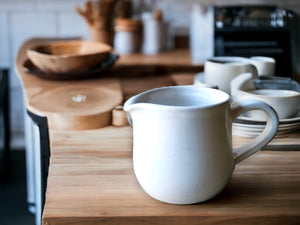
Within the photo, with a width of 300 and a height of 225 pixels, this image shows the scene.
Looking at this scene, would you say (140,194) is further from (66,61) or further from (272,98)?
(66,61)

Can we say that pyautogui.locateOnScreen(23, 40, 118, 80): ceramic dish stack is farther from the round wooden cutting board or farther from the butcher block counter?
the butcher block counter

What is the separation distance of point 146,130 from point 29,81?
1004 millimetres

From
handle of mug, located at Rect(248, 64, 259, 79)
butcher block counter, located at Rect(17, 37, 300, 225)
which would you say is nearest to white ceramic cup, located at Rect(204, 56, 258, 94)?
handle of mug, located at Rect(248, 64, 259, 79)

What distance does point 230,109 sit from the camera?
774 millimetres

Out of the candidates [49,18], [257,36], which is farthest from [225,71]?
[49,18]

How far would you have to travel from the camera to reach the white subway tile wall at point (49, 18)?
283 centimetres

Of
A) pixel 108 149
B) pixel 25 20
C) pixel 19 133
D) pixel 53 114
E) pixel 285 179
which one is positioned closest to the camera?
pixel 285 179

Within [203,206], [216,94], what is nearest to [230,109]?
[216,94]

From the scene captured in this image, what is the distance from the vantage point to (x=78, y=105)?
1.30 metres

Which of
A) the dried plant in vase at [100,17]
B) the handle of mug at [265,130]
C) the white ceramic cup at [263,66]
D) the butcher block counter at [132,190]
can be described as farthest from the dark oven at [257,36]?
the handle of mug at [265,130]

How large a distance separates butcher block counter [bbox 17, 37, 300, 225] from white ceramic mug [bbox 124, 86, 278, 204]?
31 mm

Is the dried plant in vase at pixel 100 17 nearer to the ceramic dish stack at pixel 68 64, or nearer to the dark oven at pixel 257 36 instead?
the ceramic dish stack at pixel 68 64

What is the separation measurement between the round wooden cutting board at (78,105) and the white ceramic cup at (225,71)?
0.25 m

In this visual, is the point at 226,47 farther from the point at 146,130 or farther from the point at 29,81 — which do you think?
the point at 146,130
